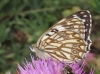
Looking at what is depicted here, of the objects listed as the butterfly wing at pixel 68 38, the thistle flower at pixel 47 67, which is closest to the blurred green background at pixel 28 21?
the butterfly wing at pixel 68 38

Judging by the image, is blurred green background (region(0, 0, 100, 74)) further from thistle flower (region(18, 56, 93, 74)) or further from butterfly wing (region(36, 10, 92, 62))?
thistle flower (region(18, 56, 93, 74))

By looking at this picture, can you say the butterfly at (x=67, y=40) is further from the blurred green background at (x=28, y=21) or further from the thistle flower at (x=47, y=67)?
the blurred green background at (x=28, y=21)

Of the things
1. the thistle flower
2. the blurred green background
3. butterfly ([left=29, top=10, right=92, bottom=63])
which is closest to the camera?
the thistle flower

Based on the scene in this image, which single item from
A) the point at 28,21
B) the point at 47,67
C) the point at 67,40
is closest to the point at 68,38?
the point at 67,40

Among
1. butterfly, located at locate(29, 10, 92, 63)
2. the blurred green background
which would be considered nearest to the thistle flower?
butterfly, located at locate(29, 10, 92, 63)

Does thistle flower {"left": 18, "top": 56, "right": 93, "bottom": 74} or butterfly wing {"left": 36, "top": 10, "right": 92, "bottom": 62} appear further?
butterfly wing {"left": 36, "top": 10, "right": 92, "bottom": 62}
